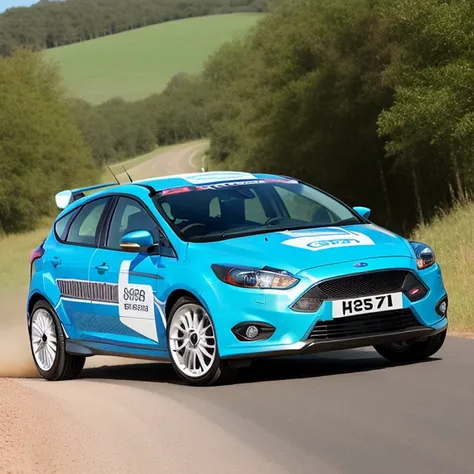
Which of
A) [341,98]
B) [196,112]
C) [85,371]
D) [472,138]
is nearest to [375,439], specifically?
[85,371]

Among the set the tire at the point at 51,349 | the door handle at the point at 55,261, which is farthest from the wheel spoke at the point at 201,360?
the door handle at the point at 55,261

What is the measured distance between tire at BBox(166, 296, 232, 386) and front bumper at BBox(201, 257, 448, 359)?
0.13m

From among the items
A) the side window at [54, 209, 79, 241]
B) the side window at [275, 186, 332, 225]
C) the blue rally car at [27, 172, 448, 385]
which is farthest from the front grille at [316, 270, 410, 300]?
the side window at [54, 209, 79, 241]

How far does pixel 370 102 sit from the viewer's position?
180ft

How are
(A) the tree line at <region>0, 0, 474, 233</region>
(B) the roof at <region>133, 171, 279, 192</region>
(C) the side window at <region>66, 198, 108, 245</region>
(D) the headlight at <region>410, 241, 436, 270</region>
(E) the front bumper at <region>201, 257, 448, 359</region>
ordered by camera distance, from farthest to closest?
(A) the tree line at <region>0, 0, 474, 233</region> → (C) the side window at <region>66, 198, 108, 245</region> → (B) the roof at <region>133, 171, 279, 192</region> → (D) the headlight at <region>410, 241, 436, 270</region> → (E) the front bumper at <region>201, 257, 448, 359</region>

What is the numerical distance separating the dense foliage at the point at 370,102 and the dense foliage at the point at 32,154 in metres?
11.8

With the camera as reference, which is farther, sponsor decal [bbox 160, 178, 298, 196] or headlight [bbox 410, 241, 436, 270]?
sponsor decal [bbox 160, 178, 298, 196]

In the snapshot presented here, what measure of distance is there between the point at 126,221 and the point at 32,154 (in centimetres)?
6727

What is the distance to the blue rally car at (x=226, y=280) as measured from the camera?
9297mm

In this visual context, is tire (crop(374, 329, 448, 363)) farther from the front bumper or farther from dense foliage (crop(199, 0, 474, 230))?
dense foliage (crop(199, 0, 474, 230))

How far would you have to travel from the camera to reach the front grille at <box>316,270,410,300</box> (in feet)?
30.4

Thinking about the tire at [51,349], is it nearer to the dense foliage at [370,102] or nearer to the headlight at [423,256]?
the headlight at [423,256]

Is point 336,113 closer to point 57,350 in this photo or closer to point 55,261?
point 55,261

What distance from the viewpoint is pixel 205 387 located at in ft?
31.2
